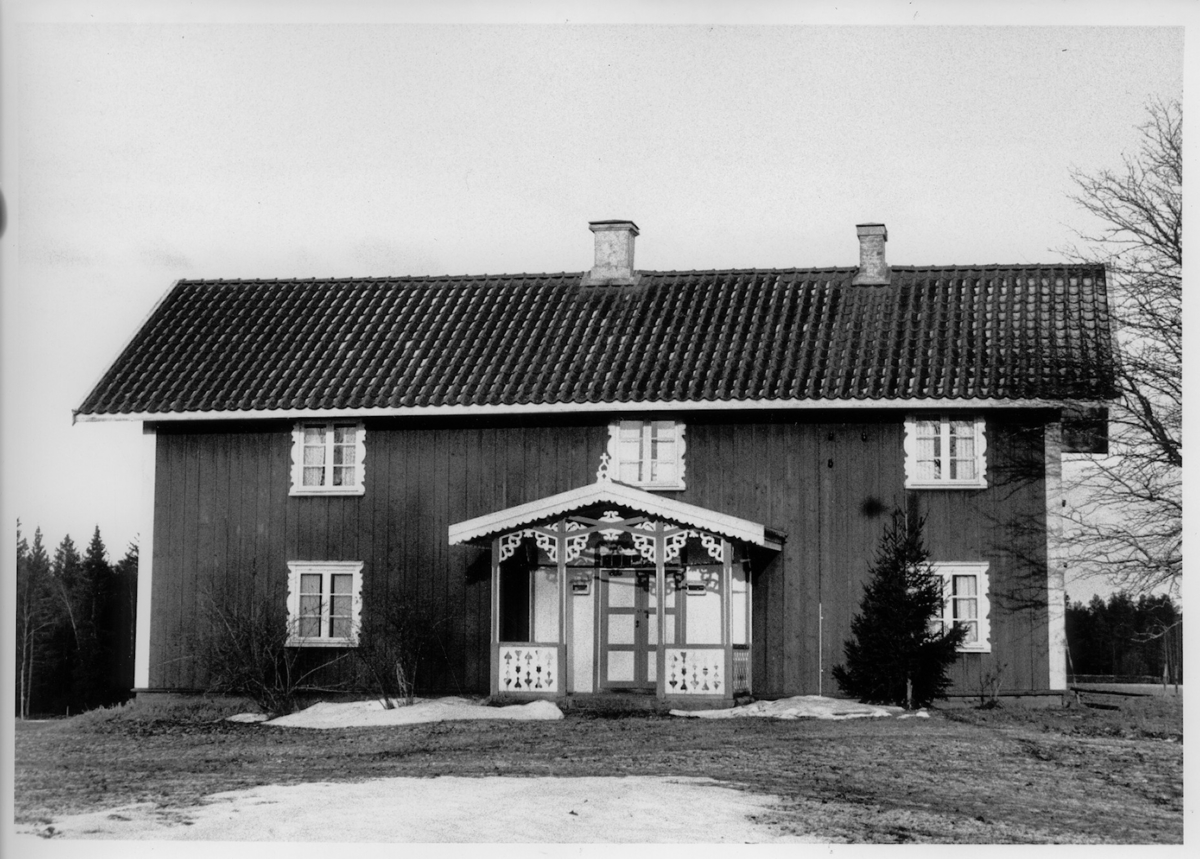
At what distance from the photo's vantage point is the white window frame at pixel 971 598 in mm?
25156

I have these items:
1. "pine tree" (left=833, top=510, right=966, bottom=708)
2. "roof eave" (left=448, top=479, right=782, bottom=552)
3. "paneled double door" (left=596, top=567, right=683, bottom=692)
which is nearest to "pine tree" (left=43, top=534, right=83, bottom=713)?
"roof eave" (left=448, top=479, right=782, bottom=552)

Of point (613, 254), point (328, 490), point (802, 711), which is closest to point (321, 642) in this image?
point (328, 490)

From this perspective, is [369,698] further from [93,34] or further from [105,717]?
[93,34]

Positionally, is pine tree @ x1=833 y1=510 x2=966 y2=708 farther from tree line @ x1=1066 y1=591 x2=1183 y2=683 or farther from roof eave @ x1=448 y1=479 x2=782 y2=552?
tree line @ x1=1066 y1=591 x2=1183 y2=683

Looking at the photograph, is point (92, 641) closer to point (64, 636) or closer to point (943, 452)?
point (64, 636)

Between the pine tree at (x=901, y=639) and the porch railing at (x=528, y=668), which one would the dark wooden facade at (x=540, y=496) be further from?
the porch railing at (x=528, y=668)

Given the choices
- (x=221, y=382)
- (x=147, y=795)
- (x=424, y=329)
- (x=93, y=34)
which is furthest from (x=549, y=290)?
(x=147, y=795)

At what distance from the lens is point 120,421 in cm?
2688

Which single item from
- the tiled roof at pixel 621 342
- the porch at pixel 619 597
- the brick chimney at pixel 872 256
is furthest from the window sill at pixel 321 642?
the brick chimney at pixel 872 256

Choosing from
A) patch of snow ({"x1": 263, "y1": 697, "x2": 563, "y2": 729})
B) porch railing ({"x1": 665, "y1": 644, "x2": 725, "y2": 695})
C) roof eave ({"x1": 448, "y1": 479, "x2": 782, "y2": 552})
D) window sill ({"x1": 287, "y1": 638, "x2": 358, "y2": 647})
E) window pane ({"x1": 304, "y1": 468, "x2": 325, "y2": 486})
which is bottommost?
patch of snow ({"x1": 263, "y1": 697, "x2": 563, "y2": 729})

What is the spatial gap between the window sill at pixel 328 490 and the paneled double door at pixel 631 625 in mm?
4128

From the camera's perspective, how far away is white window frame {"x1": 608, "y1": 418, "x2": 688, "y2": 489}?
85.8 ft

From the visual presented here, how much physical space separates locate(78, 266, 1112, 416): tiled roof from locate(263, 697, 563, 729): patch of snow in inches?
183

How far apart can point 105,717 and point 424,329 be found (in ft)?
26.5
